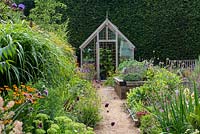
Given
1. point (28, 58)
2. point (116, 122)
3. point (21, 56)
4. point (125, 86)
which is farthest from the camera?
point (125, 86)

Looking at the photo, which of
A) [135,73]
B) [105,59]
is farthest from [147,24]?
[135,73]

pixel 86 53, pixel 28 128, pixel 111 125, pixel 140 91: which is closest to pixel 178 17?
pixel 86 53

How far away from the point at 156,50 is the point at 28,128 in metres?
12.4

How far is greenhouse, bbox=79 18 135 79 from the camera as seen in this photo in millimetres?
13398

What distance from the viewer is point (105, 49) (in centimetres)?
1353

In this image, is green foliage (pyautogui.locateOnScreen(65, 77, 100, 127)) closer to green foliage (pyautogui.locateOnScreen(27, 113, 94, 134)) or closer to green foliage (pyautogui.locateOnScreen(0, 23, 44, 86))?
green foliage (pyautogui.locateOnScreen(0, 23, 44, 86))

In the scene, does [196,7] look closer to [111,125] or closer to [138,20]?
[138,20]

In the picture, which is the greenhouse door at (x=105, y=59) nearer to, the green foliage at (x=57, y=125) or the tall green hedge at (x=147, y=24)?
the tall green hedge at (x=147, y=24)

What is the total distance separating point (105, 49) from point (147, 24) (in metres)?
2.58

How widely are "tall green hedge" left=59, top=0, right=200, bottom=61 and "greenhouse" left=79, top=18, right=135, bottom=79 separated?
132 centimetres

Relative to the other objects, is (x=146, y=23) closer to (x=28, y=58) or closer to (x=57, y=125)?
(x=28, y=58)

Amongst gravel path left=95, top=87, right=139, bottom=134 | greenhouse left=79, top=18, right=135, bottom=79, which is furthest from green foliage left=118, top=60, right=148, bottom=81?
greenhouse left=79, top=18, right=135, bottom=79

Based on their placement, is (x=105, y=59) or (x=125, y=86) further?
(x=105, y=59)

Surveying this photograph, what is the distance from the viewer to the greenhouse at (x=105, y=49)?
13398 mm
